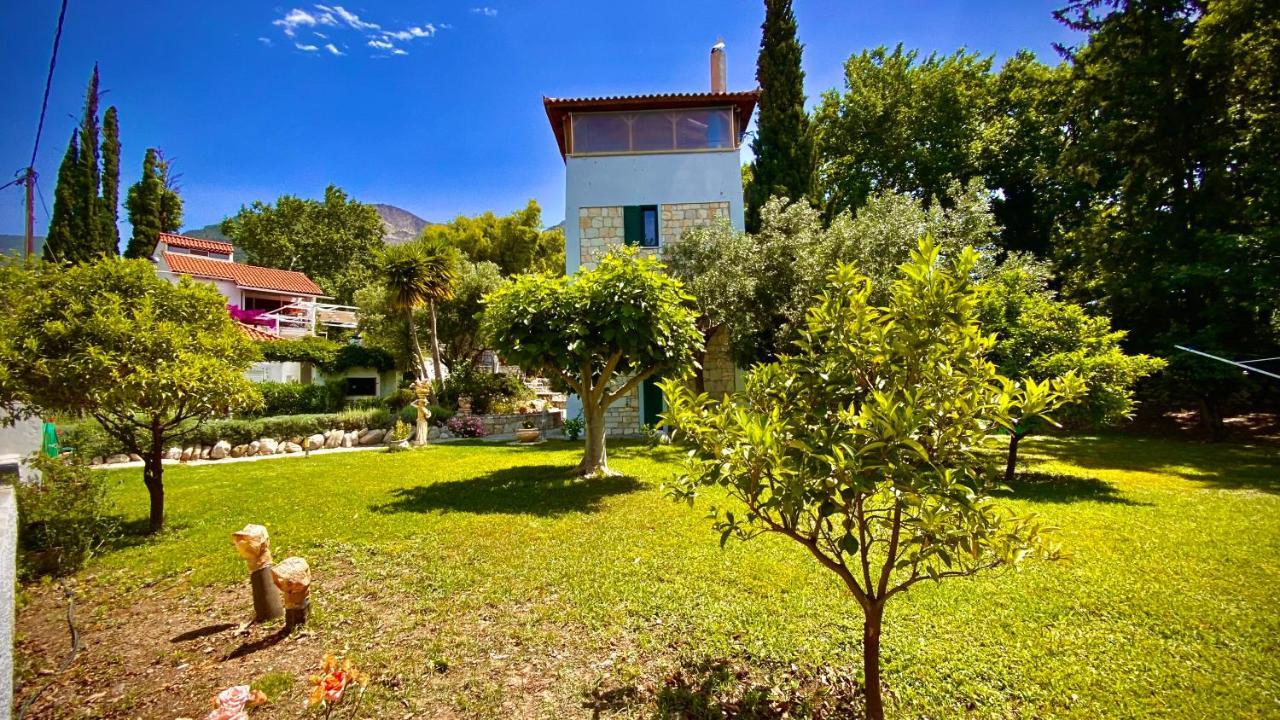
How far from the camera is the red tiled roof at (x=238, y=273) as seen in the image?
3027cm

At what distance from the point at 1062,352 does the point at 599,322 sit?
26.4 feet

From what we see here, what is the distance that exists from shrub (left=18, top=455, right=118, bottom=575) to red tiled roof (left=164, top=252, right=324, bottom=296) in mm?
30590

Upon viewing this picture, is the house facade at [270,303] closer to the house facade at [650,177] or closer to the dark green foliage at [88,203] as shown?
the dark green foliage at [88,203]

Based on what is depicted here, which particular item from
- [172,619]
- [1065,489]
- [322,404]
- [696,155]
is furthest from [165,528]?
[696,155]

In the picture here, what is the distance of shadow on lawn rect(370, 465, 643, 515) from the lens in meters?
7.67

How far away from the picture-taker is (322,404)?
59.9 feet

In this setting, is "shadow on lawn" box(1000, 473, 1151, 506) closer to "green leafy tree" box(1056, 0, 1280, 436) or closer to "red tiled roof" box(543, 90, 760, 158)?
"green leafy tree" box(1056, 0, 1280, 436)

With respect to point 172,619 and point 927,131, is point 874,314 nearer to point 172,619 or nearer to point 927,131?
point 172,619

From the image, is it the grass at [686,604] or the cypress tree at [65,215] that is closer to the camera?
the grass at [686,604]

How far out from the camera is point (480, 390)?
19.6m

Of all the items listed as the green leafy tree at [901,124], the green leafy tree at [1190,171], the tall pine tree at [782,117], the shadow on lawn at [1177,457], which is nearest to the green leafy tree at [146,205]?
the tall pine tree at [782,117]

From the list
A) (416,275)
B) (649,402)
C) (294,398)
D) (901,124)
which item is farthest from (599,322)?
(901,124)

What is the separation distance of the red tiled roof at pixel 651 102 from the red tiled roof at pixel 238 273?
87.8ft

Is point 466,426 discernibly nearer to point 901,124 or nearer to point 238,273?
point 901,124
